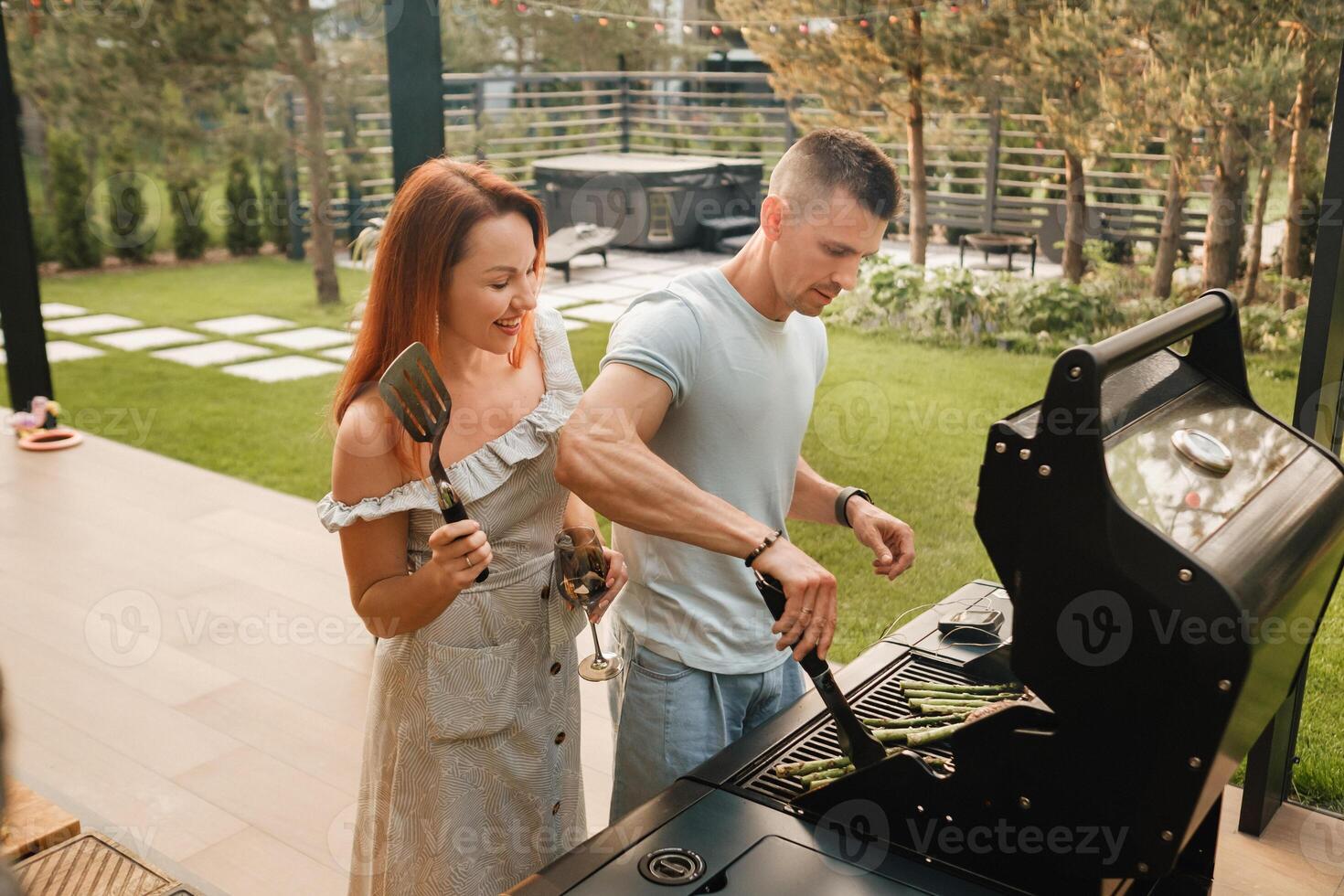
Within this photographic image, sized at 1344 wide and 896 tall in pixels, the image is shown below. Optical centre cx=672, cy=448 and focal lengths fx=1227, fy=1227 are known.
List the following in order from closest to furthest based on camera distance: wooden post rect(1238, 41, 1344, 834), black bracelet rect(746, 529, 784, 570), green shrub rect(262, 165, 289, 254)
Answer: black bracelet rect(746, 529, 784, 570), wooden post rect(1238, 41, 1344, 834), green shrub rect(262, 165, 289, 254)

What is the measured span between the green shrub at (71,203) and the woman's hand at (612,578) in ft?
17.9

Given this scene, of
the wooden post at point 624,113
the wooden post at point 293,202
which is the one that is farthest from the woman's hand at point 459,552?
the wooden post at point 293,202

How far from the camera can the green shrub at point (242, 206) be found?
574 cm

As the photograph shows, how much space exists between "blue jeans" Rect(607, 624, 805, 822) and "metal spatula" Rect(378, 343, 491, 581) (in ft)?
1.29

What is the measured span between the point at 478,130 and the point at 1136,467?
11.2ft

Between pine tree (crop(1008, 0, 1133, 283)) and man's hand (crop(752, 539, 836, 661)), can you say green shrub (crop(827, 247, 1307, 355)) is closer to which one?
pine tree (crop(1008, 0, 1133, 283))

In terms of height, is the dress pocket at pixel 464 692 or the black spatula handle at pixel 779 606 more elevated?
the black spatula handle at pixel 779 606

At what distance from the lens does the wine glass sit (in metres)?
1.62

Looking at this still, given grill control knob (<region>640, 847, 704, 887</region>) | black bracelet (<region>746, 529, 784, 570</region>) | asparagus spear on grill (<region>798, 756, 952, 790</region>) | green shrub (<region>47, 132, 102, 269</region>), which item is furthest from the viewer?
green shrub (<region>47, 132, 102, 269</region>)

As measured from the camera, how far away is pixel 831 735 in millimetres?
1462

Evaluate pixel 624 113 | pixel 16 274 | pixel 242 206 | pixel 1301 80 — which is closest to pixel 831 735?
pixel 1301 80

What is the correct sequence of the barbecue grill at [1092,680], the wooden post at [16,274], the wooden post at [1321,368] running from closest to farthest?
the barbecue grill at [1092,680]
the wooden post at [1321,368]
the wooden post at [16,274]

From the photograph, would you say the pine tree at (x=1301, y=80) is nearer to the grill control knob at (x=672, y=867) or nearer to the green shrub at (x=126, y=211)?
the grill control knob at (x=672, y=867)

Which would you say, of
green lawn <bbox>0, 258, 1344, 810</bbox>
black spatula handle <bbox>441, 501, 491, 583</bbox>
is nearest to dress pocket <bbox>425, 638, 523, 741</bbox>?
black spatula handle <bbox>441, 501, 491, 583</bbox>
